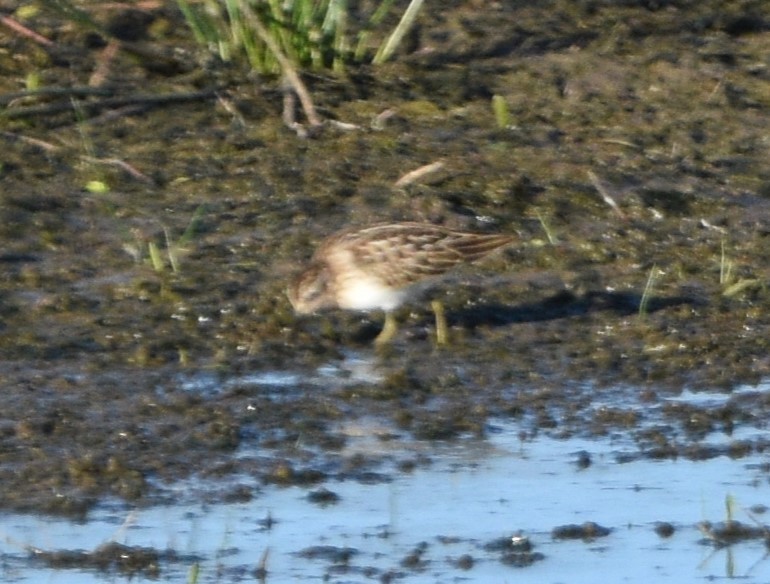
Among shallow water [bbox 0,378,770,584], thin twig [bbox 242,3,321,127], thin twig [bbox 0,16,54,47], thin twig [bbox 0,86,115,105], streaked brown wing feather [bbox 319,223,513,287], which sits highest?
thin twig [bbox 0,16,54,47]

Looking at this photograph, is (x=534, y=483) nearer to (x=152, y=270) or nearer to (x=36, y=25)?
(x=152, y=270)

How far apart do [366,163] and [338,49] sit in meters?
0.94

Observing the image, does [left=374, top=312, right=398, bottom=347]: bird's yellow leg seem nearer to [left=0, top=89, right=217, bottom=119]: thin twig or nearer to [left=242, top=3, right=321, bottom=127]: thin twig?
[left=242, top=3, right=321, bottom=127]: thin twig

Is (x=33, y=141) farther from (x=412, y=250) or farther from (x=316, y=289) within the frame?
(x=412, y=250)

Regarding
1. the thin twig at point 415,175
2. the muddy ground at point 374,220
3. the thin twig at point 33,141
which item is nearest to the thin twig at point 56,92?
the muddy ground at point 374,220

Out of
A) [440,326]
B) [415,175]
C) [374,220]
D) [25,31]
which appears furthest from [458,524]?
[25,31]

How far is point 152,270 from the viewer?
28.9 feet

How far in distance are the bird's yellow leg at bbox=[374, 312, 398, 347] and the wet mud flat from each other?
0.09m

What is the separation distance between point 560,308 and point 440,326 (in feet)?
1.99

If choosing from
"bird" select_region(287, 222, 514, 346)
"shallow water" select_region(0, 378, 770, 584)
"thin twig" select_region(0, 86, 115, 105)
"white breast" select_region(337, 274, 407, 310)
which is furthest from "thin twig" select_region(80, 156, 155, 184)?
"shallow water" select_region(0, 378, 770, 584)

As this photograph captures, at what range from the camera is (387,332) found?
841 cm

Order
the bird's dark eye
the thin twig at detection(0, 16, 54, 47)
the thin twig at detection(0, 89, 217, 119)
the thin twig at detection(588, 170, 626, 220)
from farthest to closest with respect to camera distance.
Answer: the thin twig at detection(0, 16, 54, 47) < the thin twig at detection(0, 89, 217, 119) < the thin twig at detection(588, 170, 626, 220) < the bird's dark eye

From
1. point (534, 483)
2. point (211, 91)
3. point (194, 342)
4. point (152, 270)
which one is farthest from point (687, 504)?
point (211, 91)

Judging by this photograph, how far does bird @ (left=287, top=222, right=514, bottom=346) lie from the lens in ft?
27.3
